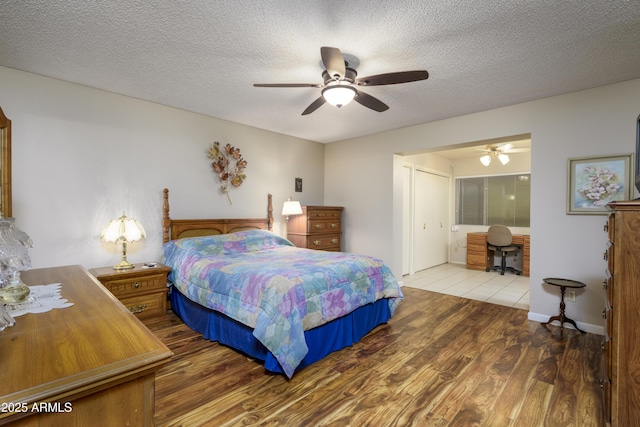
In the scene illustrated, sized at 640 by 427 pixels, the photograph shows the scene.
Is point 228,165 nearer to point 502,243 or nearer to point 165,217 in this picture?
point 165,217

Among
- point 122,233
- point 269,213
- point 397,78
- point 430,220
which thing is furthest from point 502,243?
point 122,233

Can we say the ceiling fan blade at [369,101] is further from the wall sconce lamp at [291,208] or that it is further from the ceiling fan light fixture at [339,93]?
the wall sconce lamp at [291,208]

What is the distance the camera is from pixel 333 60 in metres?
2.01

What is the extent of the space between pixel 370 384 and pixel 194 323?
6.11ft

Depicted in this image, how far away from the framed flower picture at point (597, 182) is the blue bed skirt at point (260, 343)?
7.39 feet

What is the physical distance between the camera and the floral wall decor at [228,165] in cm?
405

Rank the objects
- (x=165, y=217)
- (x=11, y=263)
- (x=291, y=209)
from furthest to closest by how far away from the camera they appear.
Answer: (x=291, y=209)
(x=165, y=217)
(x=11, y=263)

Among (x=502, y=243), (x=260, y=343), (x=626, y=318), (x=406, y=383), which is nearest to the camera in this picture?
(x=626, y=318)

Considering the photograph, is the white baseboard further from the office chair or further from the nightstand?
the nightstand

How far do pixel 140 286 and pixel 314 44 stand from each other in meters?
2.80

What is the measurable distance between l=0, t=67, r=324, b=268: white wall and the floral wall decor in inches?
3.4

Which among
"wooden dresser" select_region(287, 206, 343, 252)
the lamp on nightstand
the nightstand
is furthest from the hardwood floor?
"wooden dresser" select_region(287, 206, 343, 252)

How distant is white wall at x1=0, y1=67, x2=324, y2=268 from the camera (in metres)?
2.77

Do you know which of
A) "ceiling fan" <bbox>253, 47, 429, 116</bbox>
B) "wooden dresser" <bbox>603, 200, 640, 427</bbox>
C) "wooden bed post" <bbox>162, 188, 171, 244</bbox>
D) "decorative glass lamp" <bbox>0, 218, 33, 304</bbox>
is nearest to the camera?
"decorative glass lamp" <bbox>0, 218, 33, 304</bbox>
